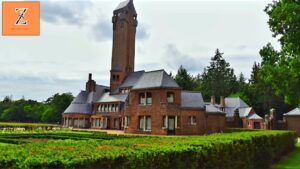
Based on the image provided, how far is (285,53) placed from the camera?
993 inches

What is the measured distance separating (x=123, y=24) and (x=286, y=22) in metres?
45.1

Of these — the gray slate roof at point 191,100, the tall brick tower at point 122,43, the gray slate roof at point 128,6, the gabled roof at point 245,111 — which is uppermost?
the gray slate roof at point 128,6

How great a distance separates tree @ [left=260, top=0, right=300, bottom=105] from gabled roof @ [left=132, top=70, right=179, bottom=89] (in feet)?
60.7

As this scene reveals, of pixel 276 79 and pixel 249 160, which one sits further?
pixel 276 79

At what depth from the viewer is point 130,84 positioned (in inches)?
2370

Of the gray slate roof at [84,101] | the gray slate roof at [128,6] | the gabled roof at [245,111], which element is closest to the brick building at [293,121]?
the gabled roof at [245,111]

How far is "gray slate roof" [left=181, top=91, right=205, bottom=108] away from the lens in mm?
43938

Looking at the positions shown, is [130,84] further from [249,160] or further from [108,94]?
[249,160]

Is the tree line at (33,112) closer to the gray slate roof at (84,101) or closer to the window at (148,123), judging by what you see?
the gray slate roof at (84,101)

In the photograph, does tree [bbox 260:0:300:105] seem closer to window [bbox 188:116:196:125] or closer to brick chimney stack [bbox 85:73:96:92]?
window [bbox 188:116:196:125]

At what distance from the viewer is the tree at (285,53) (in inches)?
876

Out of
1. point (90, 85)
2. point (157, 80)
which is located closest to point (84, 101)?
point (90, 85)

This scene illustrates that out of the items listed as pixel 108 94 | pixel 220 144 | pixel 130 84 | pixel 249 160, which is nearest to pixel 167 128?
pixel 130 84

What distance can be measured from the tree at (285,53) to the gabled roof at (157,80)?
1850 centimetres
